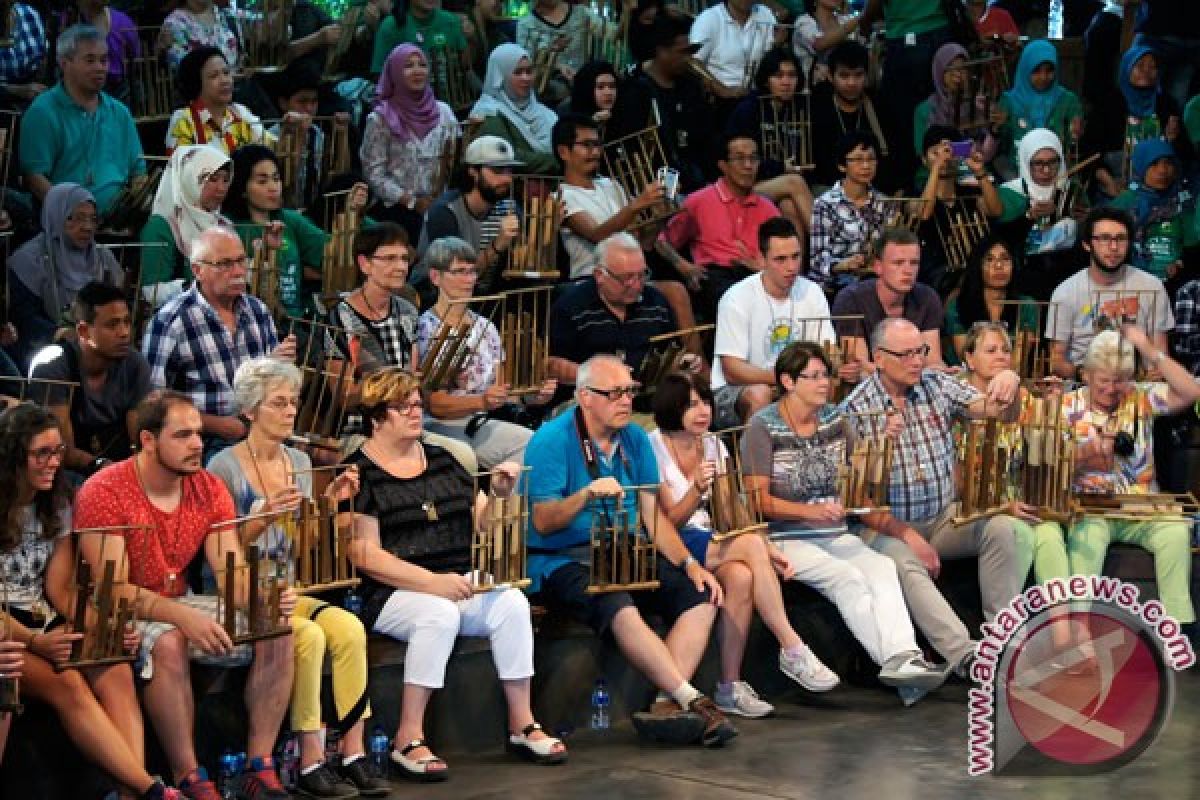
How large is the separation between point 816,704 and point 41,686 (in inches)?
106

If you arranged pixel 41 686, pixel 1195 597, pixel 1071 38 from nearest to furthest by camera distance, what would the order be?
pixel 41 686 → pixel 1195 597 → pixel 1071 38

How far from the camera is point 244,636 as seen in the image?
6422mm

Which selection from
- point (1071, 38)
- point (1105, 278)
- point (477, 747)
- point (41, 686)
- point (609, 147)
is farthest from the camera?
point (1071, 38)

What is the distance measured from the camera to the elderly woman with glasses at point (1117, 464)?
335 inches

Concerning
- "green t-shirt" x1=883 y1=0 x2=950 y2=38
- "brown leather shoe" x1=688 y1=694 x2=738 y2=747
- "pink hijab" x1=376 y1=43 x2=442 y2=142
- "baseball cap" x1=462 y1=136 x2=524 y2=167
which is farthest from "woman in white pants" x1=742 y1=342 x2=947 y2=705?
"green t-shirt" x1=883 y1=0 x2=950 y2=38

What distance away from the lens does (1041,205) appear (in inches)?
440

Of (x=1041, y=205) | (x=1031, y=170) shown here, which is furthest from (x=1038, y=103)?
(x=1041, y=205)

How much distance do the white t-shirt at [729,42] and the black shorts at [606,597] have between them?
4.64m

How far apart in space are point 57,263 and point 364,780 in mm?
2613

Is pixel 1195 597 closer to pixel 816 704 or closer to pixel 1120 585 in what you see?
pixel 1120 585

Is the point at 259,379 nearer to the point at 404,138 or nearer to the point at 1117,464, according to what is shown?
the point at 1117,464

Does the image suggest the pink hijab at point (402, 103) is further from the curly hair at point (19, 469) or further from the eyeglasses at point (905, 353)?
the curly hair at point (19, 469)

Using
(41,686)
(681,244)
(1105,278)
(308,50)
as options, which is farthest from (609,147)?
(41,686)

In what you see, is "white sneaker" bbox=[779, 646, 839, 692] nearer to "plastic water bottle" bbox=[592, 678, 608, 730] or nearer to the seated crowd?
the seated crowd
